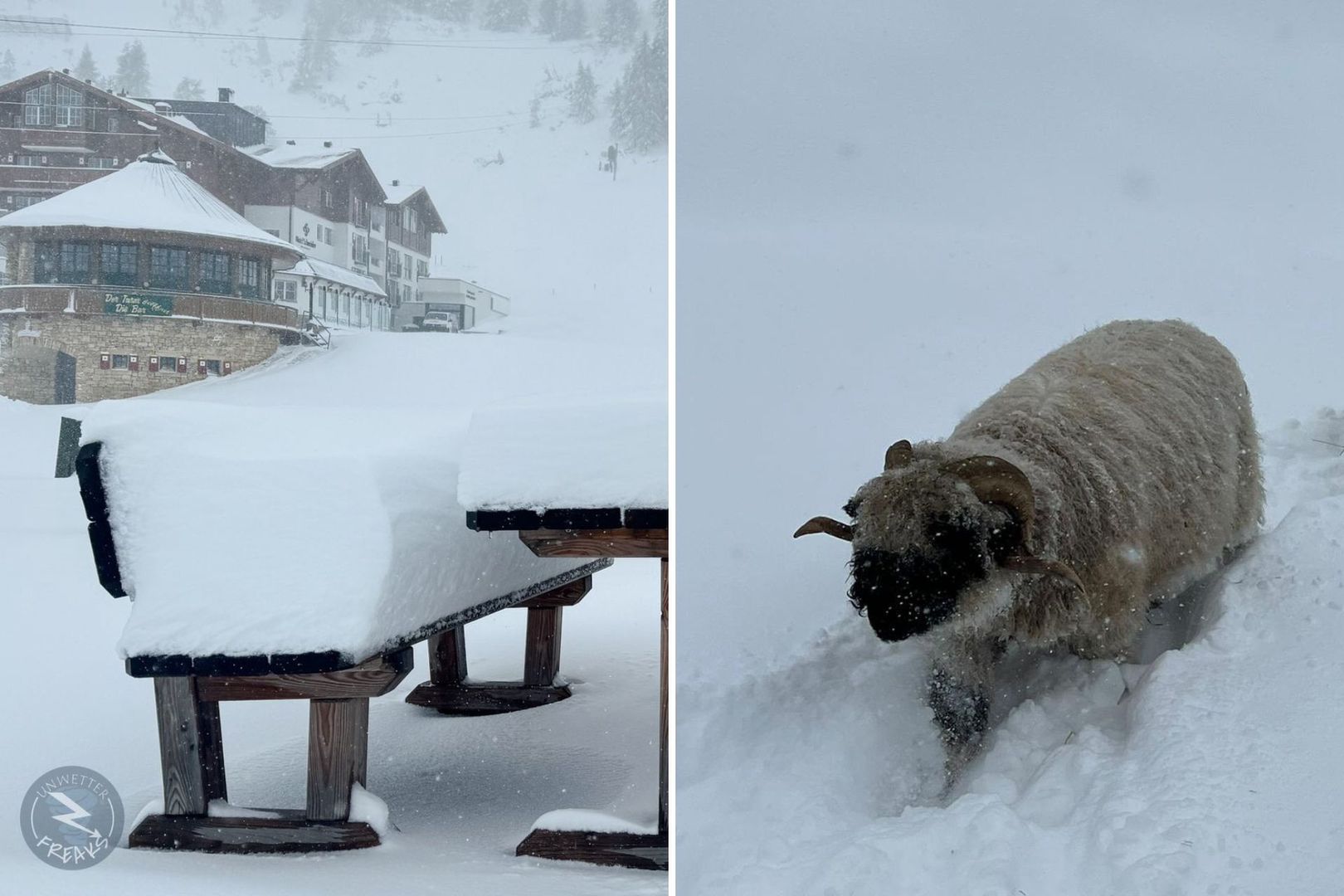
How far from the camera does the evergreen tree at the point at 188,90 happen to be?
3525 mm

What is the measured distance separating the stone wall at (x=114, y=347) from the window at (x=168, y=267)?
132 mm

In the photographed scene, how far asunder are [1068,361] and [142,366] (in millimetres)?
3367

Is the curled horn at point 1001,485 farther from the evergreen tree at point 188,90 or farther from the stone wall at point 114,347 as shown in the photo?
the evergreen tree at point 188,90

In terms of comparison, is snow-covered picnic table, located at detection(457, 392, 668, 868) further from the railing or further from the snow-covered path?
the railing

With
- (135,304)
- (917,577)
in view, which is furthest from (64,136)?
(917,577)

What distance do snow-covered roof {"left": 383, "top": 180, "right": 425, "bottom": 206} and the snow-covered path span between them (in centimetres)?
208

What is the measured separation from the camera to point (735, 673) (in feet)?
11.4

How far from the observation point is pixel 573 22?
3852 millimetres

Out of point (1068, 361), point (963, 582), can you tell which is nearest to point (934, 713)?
point (963, 582)

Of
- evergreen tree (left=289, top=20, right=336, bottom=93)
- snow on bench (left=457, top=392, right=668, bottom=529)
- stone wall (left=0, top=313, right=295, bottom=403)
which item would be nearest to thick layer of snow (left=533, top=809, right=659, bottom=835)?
snow on bench (left=457, top=392, right=668, bottom=529)

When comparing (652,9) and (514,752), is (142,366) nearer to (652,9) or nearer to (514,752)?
(652,9)

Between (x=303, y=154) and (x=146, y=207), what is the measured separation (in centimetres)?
57

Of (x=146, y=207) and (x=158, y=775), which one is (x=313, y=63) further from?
(x=158, y=775)

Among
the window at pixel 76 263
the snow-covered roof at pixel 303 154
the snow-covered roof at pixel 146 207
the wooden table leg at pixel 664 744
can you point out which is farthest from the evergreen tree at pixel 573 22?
the wooden table leg at pixel 664 744
